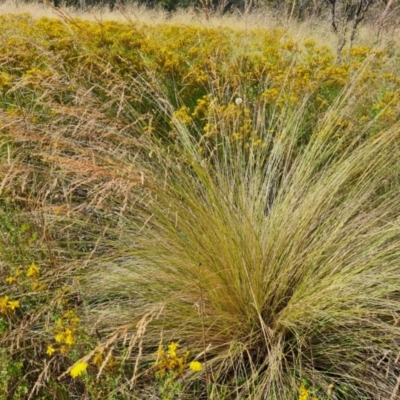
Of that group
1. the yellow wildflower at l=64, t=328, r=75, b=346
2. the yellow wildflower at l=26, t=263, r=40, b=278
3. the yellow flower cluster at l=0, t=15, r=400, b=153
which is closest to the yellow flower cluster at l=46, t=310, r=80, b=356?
the yellow wildflower at l=64, t=328, r=75, b=346

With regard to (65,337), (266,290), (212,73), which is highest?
(212,73)

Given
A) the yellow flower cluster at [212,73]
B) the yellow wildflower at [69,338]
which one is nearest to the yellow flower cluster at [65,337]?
the yellow wildflower at [69,338]

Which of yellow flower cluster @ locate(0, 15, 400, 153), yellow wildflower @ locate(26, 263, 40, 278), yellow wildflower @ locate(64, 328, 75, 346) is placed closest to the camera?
yellow wildflower @ locate(64, 328, 75, 346)

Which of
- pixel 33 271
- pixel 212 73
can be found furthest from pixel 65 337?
pixel 212 73

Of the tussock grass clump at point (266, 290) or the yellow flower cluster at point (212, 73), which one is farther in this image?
the yellow flower cluster at point (212, 73)

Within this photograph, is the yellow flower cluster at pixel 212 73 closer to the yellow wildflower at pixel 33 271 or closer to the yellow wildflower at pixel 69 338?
the yellow wildflower at pixel 33 271

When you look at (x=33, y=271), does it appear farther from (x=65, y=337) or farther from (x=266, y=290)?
(x=266, y=290)

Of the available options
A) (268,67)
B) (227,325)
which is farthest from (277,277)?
(268,67)

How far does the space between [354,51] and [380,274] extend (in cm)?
213

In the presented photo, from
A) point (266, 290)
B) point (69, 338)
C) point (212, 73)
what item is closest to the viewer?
point (69, 338)

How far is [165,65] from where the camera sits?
3.19 metres

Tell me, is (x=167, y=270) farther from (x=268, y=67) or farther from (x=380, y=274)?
(x=268, y=67)

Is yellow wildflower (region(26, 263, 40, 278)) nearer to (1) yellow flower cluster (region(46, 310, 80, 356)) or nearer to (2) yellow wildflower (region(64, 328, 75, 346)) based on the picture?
(1) yellow flower cluster (region(46, 310, 80, 356))

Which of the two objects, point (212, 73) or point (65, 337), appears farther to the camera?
point (212, 73)
